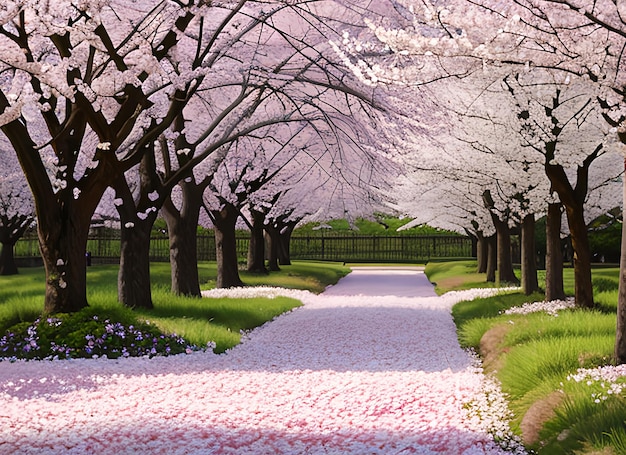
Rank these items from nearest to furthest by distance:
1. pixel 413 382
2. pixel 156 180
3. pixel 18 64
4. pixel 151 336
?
1. pixel 413 382
2. pixel 18 64
3. pixel 151 336
4. pixel 156 180

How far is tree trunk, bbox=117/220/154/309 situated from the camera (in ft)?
47.8

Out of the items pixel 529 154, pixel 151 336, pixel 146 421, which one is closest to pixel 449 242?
pixel 529 154

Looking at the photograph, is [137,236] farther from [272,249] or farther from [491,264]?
[272,249]

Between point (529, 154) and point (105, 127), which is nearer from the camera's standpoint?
point (105, 127)

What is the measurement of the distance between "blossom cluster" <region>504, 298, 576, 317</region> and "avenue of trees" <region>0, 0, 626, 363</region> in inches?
19.3

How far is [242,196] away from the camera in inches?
1000

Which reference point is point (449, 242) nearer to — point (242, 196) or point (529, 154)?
point (242, 196)

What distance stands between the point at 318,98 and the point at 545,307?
6.21 meters

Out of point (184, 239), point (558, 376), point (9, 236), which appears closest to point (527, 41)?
point (558, 376)

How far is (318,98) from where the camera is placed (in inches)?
575

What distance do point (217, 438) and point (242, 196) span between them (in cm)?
1948

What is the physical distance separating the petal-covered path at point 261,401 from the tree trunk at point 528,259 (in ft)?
19.8

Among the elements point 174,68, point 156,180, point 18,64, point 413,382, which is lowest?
point 413,382

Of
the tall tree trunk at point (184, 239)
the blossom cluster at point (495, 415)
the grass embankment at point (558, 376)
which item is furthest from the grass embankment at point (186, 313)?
the blossom cluster at point (495, 415)
